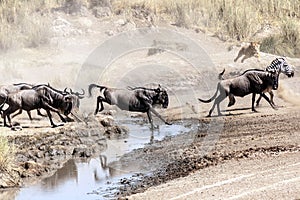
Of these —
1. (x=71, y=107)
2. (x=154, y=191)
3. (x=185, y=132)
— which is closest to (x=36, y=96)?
(x=71, y=107)

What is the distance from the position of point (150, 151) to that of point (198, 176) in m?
3.70

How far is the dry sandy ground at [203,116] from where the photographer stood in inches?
485

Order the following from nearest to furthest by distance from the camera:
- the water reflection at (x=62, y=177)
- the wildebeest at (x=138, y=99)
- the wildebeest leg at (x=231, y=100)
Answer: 1. the water reflection at (x=62, y=177)
2. the wildebeest at (x=138, y=99)
3. the wildebeest leg at (x=231, y=100)

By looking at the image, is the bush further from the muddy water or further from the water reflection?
the water reflection

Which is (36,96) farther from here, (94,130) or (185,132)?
(185,132)

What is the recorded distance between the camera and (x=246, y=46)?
2753cm

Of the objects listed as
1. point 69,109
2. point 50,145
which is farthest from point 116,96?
point 50,145

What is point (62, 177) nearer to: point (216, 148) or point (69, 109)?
point (216, 148)

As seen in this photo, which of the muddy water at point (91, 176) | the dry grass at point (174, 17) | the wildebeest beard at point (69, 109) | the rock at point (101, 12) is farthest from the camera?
the rock at point (101, 12)

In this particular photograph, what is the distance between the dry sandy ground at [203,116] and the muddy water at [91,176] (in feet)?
2.33

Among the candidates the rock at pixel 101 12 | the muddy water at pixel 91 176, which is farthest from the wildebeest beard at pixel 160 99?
the rock at pixel 101 12

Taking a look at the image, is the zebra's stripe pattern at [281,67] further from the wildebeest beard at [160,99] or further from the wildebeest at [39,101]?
the wildebeest at [39,101]

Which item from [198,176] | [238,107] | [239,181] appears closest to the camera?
[239,181]

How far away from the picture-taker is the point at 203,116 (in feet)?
71.4
